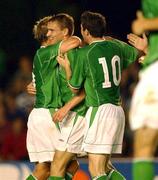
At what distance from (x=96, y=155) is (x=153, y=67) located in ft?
8.17

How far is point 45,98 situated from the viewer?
911 centimetres

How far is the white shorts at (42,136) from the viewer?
9.13m

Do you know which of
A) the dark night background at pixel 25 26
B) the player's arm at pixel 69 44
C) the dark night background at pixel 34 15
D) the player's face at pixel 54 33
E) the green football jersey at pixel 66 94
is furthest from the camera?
the dark night background at pixel 34 15

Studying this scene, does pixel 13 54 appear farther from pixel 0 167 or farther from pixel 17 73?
pixel 0 167

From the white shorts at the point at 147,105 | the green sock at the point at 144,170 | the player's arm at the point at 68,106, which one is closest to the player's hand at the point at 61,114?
the player's arm at the point at 68,106

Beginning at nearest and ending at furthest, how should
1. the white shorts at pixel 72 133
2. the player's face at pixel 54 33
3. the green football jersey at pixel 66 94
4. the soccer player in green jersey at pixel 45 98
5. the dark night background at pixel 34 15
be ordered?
the white shorts at pixel 72 133, the green football jersey at pixel 66 94, the soccer player in green jersey at pixel 45 98, the player's face at pixel 54 33, the dark night background at pixel 34 15

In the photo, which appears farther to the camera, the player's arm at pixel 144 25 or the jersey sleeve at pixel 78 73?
the jersey sleeve at pixel 78 73

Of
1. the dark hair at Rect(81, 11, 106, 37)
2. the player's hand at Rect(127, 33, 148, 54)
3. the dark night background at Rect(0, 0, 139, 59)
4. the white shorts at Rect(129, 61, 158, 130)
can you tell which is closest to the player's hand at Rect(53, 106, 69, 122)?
the dark hair at Rect(81, 11, 106, 37)

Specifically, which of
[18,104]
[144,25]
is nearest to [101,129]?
[144,25]

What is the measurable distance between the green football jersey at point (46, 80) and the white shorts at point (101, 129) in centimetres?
68

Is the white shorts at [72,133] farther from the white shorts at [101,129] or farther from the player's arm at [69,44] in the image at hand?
the player's arm at [69,44]

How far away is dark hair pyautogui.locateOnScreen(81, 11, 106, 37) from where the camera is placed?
8.55 m

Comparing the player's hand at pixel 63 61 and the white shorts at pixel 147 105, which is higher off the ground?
the white shorts at pixel 147 105

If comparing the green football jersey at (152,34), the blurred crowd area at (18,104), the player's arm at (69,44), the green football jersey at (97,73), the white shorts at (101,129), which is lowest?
the blurred crowd area at (18,104)
